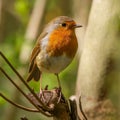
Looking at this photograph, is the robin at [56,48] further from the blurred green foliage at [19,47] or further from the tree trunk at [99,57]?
the blurred green foliage at [19,47]

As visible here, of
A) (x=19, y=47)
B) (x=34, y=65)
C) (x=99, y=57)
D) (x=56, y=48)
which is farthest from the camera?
(x=19, y=47)

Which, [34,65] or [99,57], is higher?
[99,57]

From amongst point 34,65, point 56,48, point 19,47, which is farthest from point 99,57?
point 19,47

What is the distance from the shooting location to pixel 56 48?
12.9 ft

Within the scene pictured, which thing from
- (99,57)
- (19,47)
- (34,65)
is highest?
(99,57)

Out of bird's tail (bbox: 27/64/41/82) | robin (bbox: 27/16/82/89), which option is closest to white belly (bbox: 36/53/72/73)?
robin (bbox: 27/16/82/89)

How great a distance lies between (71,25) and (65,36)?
120mm

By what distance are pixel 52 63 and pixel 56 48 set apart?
0.40 ft

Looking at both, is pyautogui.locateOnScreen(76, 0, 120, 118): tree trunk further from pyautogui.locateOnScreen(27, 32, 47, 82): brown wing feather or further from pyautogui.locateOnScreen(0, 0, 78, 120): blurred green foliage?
pyautogui.locateOnScreen(0, 0, 78, 120): blurred green foliage

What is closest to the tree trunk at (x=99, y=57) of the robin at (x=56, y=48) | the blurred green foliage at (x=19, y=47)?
the robin at (x=56, y=48)

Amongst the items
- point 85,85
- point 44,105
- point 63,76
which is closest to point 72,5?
point 63,76

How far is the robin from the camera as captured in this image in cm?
389

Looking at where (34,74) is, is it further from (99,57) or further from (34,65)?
(99,57)

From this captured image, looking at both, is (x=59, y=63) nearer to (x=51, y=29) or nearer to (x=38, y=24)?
(x=51, y=29)
